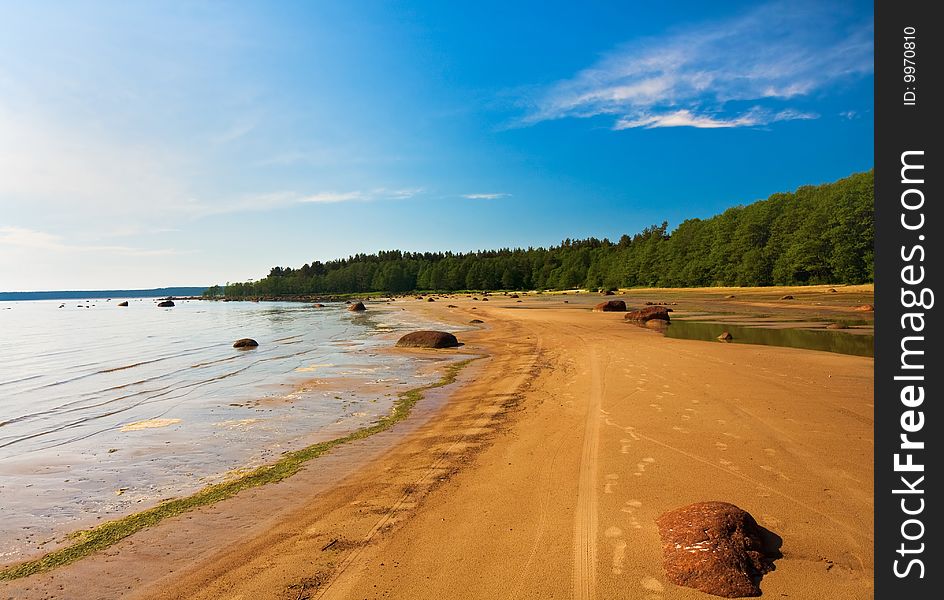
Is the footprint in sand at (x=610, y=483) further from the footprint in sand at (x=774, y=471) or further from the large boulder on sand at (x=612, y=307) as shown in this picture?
the large boulder on sand at (x=612, y=307)

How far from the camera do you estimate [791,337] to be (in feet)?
63.8

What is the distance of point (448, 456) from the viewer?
22.1 ft

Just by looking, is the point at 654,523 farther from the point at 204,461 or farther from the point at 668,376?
the point at 668,376

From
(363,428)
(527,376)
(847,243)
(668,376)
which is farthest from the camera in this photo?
(847,243)

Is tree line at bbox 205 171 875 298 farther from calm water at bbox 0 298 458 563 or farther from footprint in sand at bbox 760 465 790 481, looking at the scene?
calm water at bbox 0 298 458 563

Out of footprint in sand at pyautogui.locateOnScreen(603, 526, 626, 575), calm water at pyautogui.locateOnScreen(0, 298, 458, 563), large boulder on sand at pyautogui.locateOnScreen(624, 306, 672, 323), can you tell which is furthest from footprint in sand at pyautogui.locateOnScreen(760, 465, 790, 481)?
large boulder on sand at pyautogui.locateOnScreen(624, 306, 672, 323)

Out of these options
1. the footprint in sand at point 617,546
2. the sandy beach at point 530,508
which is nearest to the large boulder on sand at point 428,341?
the sandy beach at point 530,508

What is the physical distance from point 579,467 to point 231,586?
13.0 feet

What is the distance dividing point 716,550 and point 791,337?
64.5 ft

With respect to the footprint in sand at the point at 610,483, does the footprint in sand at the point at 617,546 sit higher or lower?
higher

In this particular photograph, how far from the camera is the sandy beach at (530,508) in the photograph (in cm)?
360

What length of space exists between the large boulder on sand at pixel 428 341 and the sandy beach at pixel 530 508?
35.6 ft

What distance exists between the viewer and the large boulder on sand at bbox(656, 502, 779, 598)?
3.27m
